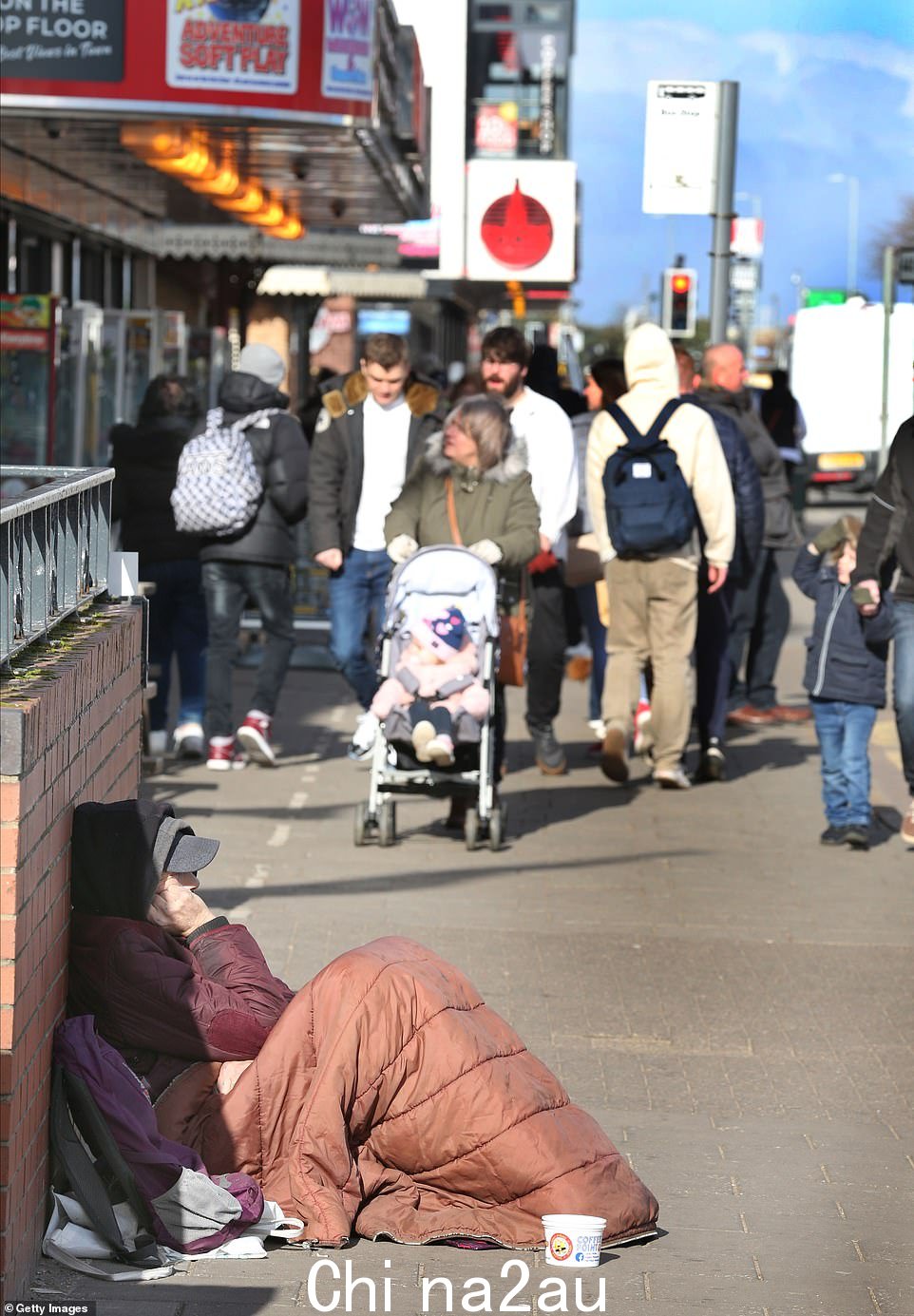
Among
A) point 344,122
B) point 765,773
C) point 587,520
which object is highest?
point 344,122

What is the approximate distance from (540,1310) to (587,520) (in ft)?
24.6

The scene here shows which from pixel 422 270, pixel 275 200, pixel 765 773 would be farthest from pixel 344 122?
pixel 422 270

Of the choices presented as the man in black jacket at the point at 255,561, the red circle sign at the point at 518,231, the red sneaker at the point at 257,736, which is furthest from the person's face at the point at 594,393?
the red circle sign at the point at 518,231

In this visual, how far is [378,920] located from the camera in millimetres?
8031

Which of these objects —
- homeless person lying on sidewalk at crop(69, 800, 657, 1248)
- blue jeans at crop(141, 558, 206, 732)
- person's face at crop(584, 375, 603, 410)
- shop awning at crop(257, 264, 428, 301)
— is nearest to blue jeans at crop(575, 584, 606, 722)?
person's face at crop(584, 375, 603, 410)

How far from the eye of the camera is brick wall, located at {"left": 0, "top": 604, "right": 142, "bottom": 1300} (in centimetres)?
409

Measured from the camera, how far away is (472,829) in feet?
31.0

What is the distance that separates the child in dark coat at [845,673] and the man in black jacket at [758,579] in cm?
294

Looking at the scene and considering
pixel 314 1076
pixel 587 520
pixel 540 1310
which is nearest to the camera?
pixel 540 1310

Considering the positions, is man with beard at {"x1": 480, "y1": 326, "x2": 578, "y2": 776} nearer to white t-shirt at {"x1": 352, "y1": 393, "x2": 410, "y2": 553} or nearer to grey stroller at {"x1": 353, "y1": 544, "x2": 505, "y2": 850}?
white t-shirt at {"x1": 352, "y1": 393, "x2": 410, "y2": 553}

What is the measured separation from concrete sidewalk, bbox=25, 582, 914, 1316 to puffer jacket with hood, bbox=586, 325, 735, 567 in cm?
129

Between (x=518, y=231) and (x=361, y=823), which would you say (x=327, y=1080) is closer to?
(x=361, y=823)

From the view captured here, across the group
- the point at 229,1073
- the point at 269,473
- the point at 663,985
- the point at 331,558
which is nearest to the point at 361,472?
the point at 331,558

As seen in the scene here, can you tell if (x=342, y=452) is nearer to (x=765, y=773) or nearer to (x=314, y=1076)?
(x=765, y=773)
